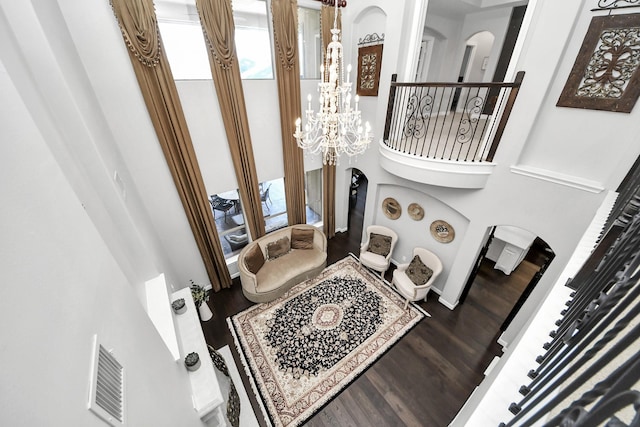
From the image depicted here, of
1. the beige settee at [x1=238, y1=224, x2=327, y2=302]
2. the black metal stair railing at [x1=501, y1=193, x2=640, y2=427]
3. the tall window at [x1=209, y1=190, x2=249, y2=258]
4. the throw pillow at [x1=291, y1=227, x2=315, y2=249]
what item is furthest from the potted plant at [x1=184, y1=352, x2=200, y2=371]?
the throw pillow at [x1=291, y1=227, x2=315, y2=249]

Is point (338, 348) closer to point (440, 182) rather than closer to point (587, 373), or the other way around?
point (440, 182)

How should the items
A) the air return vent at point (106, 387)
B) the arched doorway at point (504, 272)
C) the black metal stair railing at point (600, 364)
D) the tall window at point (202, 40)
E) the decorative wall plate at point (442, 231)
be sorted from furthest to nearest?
1. the arched doorway at point (504, 272)
2. the decorative wall plate at point (442, 231)
3. the tall window at point (202, 40)
4. the air return vent at point (106, 387)
5. the black metal stair railing at point (600, 364)

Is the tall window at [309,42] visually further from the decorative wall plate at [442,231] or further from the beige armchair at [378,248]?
the decorative wall plate at [442,231]

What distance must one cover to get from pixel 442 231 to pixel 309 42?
4545mm

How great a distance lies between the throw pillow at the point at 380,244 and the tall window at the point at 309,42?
369cm

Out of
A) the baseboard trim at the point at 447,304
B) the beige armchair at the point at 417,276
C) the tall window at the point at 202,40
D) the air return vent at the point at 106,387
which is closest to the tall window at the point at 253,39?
the tall window at the point at 202,40

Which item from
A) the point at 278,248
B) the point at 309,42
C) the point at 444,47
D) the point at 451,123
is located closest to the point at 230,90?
the point at 309,42

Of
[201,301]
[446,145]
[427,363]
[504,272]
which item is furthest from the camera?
[504,272]

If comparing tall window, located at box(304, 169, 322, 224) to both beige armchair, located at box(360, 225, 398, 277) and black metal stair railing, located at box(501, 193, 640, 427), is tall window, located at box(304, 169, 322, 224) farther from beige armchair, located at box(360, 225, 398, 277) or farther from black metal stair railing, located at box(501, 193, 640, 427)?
black metal stair railing, located at box(501, 193, 640, 427)

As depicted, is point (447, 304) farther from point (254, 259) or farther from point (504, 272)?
point (254, 259)

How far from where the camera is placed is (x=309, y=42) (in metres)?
4.75

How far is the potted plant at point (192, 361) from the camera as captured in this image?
8.41 feet

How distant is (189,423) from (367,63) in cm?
582

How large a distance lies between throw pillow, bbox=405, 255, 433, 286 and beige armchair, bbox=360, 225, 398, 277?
1.74ft
